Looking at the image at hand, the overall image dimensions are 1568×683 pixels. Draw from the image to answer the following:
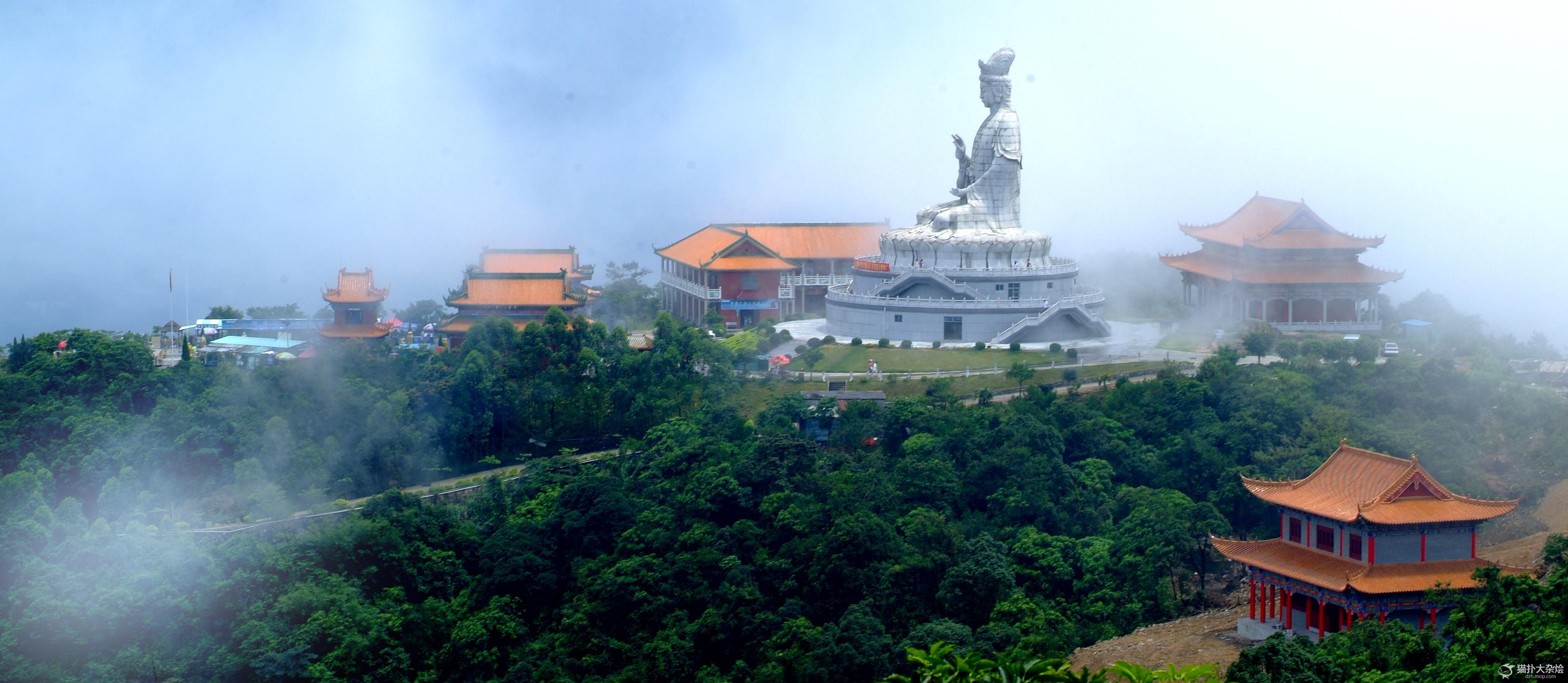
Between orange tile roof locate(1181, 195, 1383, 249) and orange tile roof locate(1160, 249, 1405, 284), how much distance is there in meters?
0.58

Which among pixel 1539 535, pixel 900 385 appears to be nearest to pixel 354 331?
pixel 900 385

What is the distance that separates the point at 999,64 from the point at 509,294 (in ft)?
56.4

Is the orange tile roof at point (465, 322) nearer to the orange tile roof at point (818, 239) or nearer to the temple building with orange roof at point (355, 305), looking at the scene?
the temple building with orange roof at point (355, 305)

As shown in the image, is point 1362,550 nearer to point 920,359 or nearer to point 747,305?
point 920,359

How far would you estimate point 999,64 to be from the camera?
50250mm

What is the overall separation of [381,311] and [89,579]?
66.9ft

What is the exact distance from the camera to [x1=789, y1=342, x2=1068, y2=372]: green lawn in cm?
4462

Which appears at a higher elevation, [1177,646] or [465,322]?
[465,322]

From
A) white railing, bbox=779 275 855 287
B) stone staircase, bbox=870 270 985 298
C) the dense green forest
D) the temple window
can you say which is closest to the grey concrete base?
the dense green forest

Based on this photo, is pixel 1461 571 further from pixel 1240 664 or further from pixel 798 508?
pixel 798 508

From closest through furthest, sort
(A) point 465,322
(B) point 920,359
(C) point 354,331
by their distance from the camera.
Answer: (B) point 920,359
(C) point 354,331
(A) point 465,322

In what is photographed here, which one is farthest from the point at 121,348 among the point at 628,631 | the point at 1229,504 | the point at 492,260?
the point at 1229,504

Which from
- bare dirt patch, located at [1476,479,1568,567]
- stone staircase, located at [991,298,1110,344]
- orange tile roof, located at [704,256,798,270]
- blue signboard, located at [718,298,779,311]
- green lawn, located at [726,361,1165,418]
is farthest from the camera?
orange tile roof, located at [704,256,798,270]

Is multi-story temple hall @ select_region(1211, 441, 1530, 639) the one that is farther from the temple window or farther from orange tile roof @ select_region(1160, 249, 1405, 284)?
orange tile roof @ select_region(1160, 249, 1405, 284)
